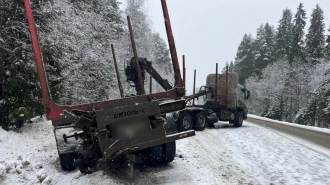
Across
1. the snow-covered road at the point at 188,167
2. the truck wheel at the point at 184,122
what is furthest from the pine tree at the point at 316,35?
the snow-covered road at the point at 188,167

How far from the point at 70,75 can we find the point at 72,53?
2.79 meters

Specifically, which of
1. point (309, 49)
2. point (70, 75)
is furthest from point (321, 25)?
point (70, 75)

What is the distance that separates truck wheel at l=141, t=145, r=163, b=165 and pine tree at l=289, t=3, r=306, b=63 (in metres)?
48.3

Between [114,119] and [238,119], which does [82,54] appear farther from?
[114,119]

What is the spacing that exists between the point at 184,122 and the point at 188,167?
7581mm

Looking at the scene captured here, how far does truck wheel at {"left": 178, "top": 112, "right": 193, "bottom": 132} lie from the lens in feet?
47.6

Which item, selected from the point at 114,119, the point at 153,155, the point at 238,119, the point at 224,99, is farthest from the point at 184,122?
the point at 114,119

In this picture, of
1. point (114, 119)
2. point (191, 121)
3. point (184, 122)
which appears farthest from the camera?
point (191, 121)

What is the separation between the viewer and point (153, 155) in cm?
711

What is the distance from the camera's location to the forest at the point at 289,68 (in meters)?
40.8

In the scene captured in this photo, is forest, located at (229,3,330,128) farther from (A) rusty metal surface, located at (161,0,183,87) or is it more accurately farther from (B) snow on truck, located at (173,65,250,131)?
(A) rusty metal surface, located at (161,0,183,87)

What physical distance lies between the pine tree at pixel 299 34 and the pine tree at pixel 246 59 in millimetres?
17777

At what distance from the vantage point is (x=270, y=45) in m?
67.5

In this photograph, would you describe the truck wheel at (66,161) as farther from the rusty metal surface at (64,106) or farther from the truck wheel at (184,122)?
the truck wheel at (184,122)
